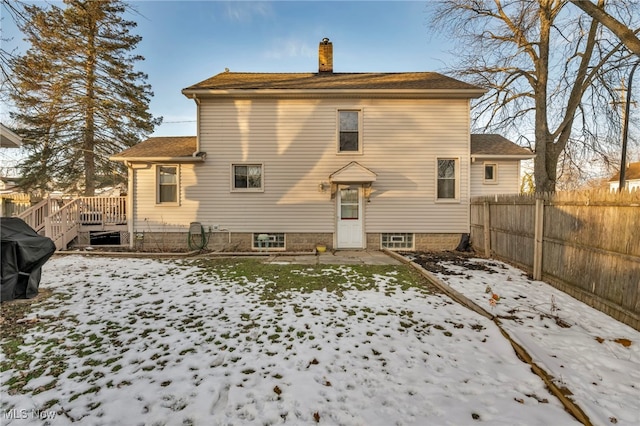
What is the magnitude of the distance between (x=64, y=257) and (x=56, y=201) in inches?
132

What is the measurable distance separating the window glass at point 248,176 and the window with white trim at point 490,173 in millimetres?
8578

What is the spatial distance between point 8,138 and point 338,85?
8507 mm

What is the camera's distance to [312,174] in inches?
376

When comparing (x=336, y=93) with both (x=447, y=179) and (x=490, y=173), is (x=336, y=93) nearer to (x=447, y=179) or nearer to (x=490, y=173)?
(x=447, y=179)

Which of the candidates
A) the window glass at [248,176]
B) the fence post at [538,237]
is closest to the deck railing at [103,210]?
the window glass at [248,176]

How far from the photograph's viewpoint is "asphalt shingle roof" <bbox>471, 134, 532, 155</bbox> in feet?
33.1

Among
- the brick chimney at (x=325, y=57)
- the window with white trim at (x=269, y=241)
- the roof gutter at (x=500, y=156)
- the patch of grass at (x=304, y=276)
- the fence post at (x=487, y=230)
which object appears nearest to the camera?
the patch of grass at (x=304, y=276)

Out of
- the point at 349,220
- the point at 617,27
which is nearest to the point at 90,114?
the point at 349,220

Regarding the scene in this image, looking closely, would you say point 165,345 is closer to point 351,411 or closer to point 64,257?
point 351,411

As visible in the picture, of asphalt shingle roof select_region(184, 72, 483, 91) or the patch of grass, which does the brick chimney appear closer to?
asphalt shingle roof select_region(184, 72, 483, 91)

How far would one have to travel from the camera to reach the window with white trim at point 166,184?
9.71 m

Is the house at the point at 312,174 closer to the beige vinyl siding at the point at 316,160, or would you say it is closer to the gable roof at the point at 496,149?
the beige vinyl siding at the point at 316,160

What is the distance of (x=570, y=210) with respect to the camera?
4980mm

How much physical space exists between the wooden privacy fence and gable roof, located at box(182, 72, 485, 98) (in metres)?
4.45
